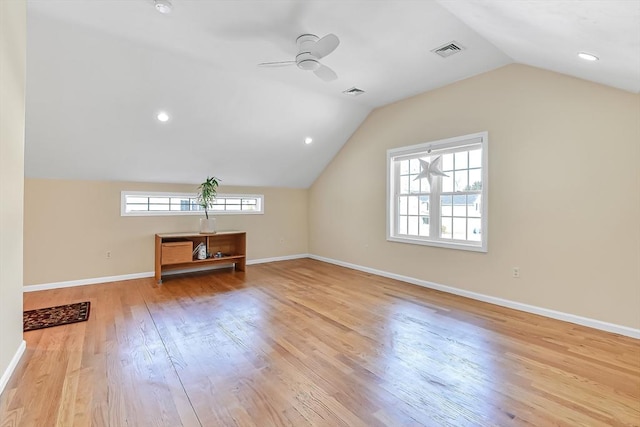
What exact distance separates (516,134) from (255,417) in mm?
4087

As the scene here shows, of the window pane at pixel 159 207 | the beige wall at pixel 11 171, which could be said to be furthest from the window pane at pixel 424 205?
the beige wall at pixel 11 171

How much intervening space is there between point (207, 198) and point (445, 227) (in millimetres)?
4171

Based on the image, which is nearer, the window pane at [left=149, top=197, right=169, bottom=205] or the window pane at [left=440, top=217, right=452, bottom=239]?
the window pane at [left=440, top=217, right=452, bottom=239]

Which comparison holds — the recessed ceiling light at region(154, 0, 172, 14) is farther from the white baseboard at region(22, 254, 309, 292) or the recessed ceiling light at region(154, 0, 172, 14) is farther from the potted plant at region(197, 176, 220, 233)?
the white baseboard at region(22, 254, 309, 292)

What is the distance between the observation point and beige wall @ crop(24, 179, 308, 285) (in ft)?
14.4

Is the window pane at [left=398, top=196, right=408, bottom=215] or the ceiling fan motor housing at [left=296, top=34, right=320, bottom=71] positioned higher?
the ceiling fan motor housing at [left=296, top=34, right=320, bottom=71]

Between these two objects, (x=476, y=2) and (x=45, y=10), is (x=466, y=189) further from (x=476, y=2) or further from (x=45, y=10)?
(x=45, y=10)

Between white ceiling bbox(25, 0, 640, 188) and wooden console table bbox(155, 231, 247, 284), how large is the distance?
3.68 feet

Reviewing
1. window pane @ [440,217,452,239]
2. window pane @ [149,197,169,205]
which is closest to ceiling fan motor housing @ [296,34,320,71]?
window pane @ [440,217,452,239]

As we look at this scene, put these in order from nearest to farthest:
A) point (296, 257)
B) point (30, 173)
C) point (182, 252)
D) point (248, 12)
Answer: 1. point (248, 12)
2. point (30, 173)
3. point (182, 252)
4. point (296, 257)

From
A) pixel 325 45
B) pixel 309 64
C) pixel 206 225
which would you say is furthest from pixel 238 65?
pixel 206 225

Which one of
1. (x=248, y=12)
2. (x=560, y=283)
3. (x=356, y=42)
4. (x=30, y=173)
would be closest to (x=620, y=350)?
(x=560, y=283)

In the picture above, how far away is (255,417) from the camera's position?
1834 millimetres

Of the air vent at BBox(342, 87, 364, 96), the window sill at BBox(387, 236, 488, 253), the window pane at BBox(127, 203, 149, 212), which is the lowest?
the window sill at BBox(387, 236, 488, 253)
